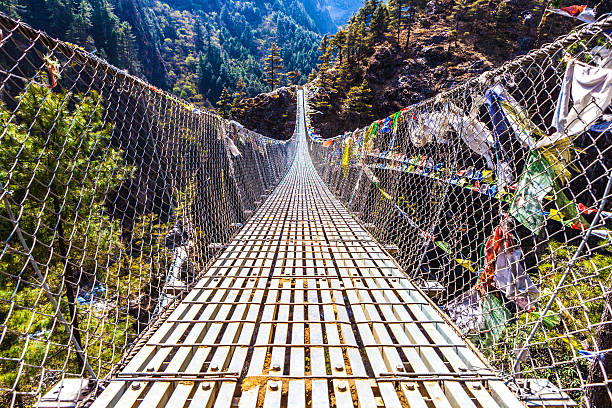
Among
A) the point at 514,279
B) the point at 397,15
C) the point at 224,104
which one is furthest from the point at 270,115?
the point at 514,279

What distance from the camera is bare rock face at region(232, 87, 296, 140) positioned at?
94.0 ft

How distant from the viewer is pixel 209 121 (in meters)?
3.37

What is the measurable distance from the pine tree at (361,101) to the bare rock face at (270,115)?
22.1 feet

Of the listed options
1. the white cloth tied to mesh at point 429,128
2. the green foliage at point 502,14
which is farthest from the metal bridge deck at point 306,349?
the green foliage at point 502,14

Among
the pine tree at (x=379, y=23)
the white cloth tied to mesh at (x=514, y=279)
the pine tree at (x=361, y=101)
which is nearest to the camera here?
the white cloth tied to mesh at (x=514, y=279)

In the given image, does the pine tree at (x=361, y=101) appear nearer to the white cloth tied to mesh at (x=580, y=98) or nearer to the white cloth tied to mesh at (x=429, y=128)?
the white cloth tied to mesh at (x=429, y=128)

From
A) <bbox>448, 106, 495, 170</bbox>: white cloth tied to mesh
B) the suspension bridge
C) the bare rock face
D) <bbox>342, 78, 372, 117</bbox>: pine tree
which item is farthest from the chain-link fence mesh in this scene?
the bare rock face

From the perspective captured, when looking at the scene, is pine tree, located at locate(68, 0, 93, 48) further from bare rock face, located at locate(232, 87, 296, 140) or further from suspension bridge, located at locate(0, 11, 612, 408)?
suspension bridge, located at locate(0, 11, 612, 408)

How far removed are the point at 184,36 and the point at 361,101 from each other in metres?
63.7

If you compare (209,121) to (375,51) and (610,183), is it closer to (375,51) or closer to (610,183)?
(610,183)

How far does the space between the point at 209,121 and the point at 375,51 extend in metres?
→ 27.2

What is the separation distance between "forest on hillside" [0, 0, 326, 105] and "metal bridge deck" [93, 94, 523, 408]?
110ft

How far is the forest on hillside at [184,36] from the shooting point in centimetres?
3228

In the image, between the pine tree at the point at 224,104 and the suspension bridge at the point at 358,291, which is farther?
the pine tree at the point at 224,104
